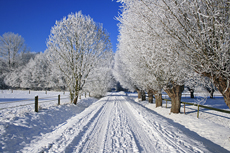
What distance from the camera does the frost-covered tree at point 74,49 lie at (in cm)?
1130

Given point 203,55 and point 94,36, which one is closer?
point 203,55

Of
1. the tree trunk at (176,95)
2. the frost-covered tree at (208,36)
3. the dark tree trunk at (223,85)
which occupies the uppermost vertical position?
the frost-covered tree at (208,36)

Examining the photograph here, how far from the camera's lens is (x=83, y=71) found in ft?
38.9

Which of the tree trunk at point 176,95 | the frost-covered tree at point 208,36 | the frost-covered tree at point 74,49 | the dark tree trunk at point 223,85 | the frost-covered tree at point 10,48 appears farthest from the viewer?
the frost-covered tree at point 10,48

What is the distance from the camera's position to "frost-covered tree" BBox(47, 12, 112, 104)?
11305 mm

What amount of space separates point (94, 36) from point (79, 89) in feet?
18.2

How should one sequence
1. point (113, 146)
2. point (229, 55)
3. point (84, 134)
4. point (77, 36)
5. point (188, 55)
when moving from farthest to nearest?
point (77, 36) → point (84, 134) → point (188, 55) → point (113, 146) → point (229, 55)

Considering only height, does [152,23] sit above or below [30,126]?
above

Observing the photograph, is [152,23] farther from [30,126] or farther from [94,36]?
[94,36]

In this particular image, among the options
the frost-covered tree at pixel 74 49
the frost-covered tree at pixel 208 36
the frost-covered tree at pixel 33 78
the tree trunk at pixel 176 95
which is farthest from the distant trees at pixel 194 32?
the frost-covered tree at pixel 33 78

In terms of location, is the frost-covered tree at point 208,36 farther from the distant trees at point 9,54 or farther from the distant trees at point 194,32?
the distant trees at point 9,54

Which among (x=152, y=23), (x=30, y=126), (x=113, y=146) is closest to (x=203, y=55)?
(x=152, y=23)

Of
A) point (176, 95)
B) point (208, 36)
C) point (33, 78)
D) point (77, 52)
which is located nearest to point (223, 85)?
point (208, 36)

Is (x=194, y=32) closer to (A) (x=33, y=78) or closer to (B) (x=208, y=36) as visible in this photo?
(B) (x=208, y=36)
